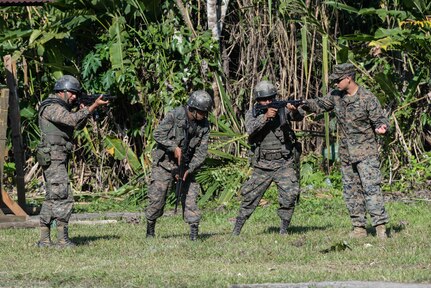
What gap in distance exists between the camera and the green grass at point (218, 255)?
903cm

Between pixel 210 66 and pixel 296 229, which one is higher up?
pixel 210 66

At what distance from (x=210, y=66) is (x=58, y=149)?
6.22 meters

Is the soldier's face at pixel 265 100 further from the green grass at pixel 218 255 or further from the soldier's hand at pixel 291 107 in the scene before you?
the green grass at pixel 218 255

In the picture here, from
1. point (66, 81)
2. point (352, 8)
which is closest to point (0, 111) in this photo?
point (66, 81)

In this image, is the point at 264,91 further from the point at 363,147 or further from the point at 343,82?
the point at 363,147

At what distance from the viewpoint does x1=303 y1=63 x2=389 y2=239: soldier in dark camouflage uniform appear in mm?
11305

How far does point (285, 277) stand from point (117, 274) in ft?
5.17

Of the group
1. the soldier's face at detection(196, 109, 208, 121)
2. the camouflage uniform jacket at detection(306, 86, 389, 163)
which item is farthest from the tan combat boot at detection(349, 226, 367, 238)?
the soldier's face at detection(196, 109, 208, 121)

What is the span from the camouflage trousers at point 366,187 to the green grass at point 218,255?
322mm

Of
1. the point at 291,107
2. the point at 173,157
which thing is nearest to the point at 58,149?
the point at 173,157

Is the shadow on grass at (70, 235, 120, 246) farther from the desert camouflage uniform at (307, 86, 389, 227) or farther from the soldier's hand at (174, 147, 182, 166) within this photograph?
the desert camouflage uniform at (307, 86, 389, 227)

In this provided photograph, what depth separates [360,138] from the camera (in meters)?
11.4

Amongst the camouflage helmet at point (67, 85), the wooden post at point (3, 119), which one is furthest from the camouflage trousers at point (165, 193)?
the wooden post at point (3, 119)

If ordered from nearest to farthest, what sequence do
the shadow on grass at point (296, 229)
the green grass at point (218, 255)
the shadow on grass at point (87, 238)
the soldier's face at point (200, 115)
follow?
the green grass at point (218, 255), the soldier's face at point (200, 115), the shadow on grass at point (87, 238), the shadow on grass at point (296, 229)
